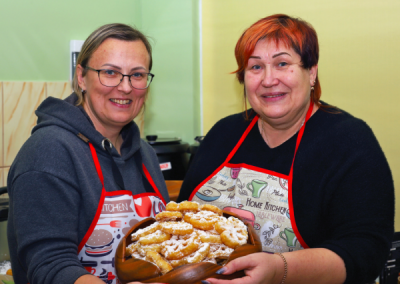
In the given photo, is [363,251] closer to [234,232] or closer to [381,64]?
[234,232]

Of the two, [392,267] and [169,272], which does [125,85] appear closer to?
[169,272]

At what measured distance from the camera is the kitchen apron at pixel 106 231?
1.06 m

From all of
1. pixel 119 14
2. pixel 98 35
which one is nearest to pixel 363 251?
pixel 98 35

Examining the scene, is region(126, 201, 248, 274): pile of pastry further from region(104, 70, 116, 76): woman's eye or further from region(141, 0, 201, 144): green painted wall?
region(141, 0, 201, 144): green painted wall

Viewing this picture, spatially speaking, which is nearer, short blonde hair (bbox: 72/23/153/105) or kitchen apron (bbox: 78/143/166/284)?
kitchen apron (bbox: 78/143/166/284)

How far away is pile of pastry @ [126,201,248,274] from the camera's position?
0.75 metres

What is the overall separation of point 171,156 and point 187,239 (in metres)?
1.59

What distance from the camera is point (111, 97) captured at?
1213mm

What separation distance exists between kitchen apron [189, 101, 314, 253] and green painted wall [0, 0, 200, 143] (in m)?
1.58

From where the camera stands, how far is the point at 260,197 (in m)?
1.21

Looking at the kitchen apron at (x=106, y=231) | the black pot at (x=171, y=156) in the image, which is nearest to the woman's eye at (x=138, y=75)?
the kitchen apron at (x=106, y=231)

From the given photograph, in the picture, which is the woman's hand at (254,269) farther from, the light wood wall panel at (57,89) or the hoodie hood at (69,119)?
the light wood wall panel at (57,89)

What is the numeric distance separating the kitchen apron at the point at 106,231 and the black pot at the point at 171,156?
3.74 feet

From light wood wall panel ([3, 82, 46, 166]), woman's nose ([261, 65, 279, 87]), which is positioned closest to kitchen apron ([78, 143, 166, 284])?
woman's nose ([261, 65, 279, 87])
